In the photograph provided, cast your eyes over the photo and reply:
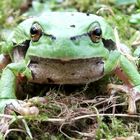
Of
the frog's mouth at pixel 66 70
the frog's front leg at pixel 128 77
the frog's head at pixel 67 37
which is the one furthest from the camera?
the frog's front leg at pixel 128 77

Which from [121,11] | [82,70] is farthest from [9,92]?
[121,11]

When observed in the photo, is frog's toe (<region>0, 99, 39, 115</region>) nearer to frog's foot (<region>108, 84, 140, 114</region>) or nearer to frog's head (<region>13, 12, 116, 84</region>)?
frog's head (<region>13, 12, 116, 84</region>)

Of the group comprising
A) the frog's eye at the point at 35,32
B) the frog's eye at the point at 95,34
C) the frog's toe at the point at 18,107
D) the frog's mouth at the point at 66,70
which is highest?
the frog's eye at the point at 35,32

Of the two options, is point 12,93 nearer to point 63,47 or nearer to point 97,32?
point 63,47

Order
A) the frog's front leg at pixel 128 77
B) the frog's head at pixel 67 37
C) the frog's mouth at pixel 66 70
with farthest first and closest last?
the frog's front leg at pixel 128 77, the frog's mouth at pixel 66 70, the frog's head at pixel 67 37

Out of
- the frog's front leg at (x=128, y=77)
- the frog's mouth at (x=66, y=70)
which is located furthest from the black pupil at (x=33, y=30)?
the frog's front leg at (x=128, y=77)

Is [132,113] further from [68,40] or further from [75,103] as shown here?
[68,40]

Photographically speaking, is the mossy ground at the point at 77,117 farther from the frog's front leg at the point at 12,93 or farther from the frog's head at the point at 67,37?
the frog's head at the point at 67,37

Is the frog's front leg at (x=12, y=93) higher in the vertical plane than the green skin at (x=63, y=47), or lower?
lower
